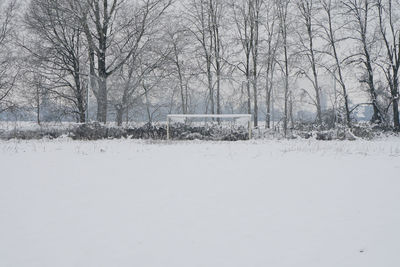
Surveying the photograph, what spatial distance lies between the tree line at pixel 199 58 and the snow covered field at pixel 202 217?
12494mm

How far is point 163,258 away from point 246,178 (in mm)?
2837

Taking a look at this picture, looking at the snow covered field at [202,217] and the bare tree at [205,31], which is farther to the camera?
→ the bare tree at [205,31]

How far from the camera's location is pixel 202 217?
300 cm

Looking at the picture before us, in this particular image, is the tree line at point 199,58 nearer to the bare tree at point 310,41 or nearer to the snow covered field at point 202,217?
the bare tree at point 310,41

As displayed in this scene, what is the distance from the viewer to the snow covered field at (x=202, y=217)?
7.18ft

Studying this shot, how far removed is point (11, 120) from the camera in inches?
790

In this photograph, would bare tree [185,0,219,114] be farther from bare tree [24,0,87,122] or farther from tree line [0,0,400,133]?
bare tree [24,0,87,122]

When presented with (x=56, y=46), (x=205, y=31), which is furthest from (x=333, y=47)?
(x=56, y=46)

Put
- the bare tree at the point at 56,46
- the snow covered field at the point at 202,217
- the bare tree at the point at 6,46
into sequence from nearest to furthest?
the snow covered field at the point at 202,217
the bare tree at the point at 56,46
the bare tree at the point at 6,46

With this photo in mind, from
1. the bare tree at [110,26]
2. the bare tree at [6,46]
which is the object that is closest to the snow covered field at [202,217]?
the bare tree at [110,26]

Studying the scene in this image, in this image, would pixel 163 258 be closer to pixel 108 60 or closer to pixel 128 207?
pixel 128 207

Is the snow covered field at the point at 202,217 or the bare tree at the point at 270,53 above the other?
the bare tree at the point at 270,53

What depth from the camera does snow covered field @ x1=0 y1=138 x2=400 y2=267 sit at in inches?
86.2

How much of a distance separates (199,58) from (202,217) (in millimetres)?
20481
